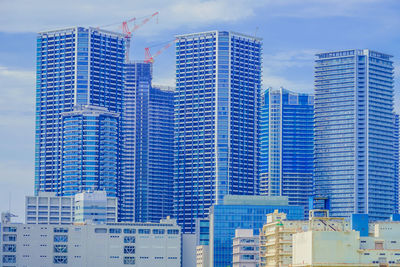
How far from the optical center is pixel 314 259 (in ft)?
655

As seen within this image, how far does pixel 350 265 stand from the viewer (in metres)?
200

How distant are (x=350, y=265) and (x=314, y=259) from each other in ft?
21.6
